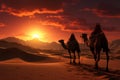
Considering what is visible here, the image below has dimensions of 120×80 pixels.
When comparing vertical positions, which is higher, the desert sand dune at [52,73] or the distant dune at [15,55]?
→ the distant dune at [15,55]

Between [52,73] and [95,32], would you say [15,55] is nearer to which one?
[95,32]

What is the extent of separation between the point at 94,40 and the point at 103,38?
161 cm

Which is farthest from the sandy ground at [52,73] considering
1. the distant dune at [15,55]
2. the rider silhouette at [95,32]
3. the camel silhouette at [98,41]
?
the distant dune at [15,55]

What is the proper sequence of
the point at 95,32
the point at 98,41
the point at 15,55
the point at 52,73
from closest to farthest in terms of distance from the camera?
the point at 52,73, the point at 98,41, the point at 95,32, the point at 15,55

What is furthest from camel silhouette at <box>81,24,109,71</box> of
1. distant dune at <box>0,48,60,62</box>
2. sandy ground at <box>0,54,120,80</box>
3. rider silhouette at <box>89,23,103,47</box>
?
distant dune at <box>0,48,60,62</box>

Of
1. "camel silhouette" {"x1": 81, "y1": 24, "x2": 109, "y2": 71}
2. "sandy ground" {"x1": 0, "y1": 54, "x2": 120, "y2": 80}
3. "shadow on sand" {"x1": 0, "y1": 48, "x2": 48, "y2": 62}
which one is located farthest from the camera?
"shadow on sand" {"x1": 0, "y1": 48, "x2": 48, "y2": 62}

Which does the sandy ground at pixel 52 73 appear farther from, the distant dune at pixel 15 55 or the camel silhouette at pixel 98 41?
the distant dune at pixel 15 55

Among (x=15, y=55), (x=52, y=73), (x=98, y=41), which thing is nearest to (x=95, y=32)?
(x=98, y=41)

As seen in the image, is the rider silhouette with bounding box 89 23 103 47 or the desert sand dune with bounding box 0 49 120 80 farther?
the rider silhouette with bounding box 89 23 103 47

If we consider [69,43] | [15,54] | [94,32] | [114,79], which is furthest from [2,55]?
[114,79]

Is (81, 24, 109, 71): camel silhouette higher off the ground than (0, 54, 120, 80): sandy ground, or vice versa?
(81, 24, 109, 71): camel silhouette

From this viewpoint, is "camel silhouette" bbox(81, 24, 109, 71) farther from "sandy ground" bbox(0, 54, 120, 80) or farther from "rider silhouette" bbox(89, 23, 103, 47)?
"sandy ground" bbox(0, 54, 120, 80)

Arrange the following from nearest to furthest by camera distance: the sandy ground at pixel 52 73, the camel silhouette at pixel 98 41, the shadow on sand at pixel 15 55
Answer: the sandy ground at pixel 52 73, the camel silhouette at pixel 98 41, the shadow on sand at pixel 15 55

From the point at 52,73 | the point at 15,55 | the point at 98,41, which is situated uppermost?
the point at 98,41
